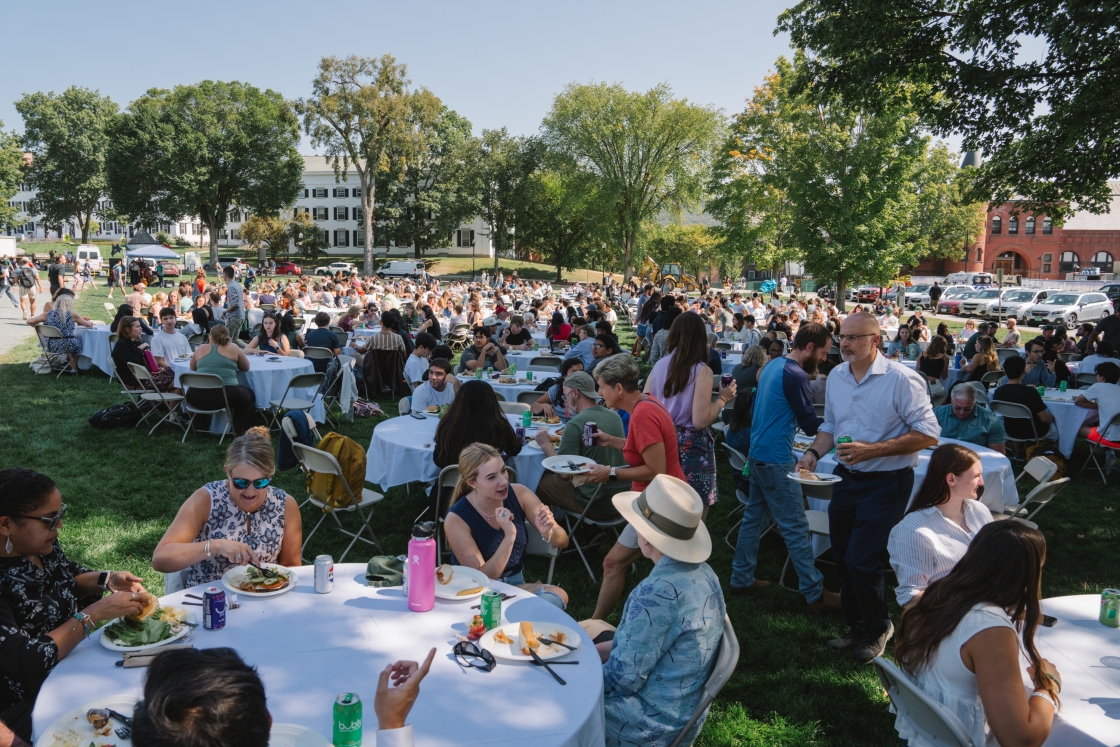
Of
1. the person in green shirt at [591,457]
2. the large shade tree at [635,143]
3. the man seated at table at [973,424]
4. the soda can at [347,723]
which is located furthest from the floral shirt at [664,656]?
the large shade tree at [635,143]

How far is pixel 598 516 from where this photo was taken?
5590 millimetres

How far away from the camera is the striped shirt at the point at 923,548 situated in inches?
133

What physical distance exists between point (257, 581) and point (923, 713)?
8.98 feet

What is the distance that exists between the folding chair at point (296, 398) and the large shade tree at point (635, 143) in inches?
1595

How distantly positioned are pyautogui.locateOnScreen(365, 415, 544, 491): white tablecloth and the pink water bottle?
9.01 ft

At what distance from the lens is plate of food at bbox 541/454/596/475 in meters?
5.06

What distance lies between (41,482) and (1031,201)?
1478 cm

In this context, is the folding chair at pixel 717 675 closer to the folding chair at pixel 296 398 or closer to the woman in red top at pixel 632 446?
the woman in red top at pixel 632 446

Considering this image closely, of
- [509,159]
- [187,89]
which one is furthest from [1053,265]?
[187,89]

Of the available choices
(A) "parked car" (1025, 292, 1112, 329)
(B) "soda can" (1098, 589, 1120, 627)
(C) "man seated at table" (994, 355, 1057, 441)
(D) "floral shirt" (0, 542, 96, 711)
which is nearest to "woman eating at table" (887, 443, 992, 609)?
(B) "soda can" (1098, 589, 1120, 627)

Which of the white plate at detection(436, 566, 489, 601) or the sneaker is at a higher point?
the white plate at detection(436, 566, 489, 601)

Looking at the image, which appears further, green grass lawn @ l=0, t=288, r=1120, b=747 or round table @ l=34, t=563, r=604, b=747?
green grass lawn @ l=0, t=288, r=1120, b=747

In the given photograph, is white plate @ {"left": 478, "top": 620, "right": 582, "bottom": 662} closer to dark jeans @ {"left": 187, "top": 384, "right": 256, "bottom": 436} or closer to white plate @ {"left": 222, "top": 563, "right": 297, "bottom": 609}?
white plate @ {"left": 222, "top": 563, "right": 297, "bottom": 609}

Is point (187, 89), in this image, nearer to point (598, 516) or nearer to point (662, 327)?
point (662, 327)
